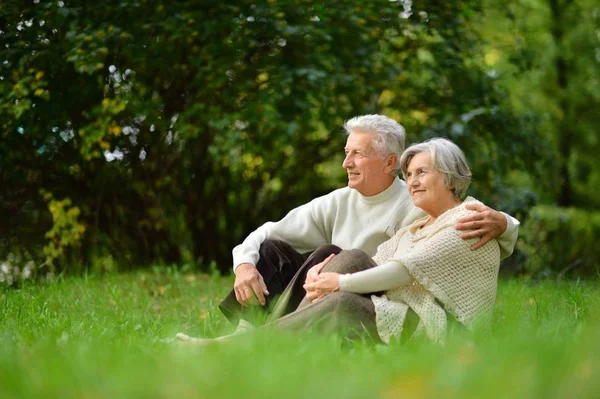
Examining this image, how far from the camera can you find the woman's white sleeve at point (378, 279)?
3203 mm

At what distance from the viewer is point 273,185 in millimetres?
8609

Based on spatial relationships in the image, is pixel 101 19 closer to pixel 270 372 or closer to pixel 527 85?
pixel 270 372

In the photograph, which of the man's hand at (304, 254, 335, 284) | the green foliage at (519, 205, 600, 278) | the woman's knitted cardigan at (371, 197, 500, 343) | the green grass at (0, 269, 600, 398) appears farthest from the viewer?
the green foliage at (519, 205, 600, 278)

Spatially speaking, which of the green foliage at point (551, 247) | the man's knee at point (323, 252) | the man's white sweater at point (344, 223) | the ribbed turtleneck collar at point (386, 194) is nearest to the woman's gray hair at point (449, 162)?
the man's white sweater at point (344, 223)

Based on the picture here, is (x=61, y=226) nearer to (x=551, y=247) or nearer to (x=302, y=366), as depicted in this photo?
(x=302, y=366)

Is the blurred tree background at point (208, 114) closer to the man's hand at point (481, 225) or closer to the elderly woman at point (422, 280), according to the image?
the elderly woman at point (422, 280)

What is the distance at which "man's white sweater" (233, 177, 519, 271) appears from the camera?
3.83 meters

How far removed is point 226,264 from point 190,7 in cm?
299

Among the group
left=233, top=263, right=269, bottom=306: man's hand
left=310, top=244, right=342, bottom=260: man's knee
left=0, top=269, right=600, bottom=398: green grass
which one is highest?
left=0, top=269, right=600, bottom=398: green grass

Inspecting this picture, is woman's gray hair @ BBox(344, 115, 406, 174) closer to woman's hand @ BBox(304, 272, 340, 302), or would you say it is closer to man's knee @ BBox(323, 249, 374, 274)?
man's knee @ BBox(323, 249, 374, 274)

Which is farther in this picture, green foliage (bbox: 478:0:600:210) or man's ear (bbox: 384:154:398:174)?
green foliage (bbox: 478:0:600:210)

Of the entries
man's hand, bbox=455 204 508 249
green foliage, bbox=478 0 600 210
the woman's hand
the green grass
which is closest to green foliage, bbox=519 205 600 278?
green foliage, bbox=478 0 600 210

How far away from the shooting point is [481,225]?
3232mm

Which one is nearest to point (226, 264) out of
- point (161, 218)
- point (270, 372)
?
point (161, 218)
